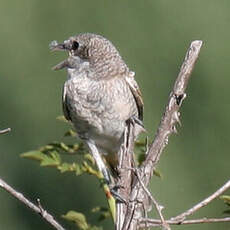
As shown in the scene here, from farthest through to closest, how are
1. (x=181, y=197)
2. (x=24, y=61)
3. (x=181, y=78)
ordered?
(x=24, y=61), (x=181, y=197), (x=181, y=78)

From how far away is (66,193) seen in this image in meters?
5.47

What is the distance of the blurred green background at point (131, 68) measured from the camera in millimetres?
5359

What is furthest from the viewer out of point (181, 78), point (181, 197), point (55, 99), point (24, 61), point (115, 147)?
point (24, 61)

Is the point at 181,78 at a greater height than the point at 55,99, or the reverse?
the point at 181,78

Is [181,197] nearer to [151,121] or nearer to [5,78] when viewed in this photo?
[151,121]

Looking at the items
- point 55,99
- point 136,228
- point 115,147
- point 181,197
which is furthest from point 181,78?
point 55,99

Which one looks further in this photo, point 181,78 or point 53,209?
point 53,209

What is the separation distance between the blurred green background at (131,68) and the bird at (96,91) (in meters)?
0.94

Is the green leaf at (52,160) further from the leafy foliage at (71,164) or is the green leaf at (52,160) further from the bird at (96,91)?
the bird at (96,91)

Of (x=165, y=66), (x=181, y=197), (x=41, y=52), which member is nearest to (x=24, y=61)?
(x=41, y=52)

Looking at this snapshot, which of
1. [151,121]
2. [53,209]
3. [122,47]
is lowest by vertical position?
[53,209]

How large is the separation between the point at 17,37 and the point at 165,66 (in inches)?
39.3

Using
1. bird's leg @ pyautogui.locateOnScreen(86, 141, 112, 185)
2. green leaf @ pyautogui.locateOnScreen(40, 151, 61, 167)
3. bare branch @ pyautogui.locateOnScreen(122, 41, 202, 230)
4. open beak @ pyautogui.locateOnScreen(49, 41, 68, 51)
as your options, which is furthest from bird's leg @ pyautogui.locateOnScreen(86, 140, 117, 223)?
open beak @ pyautogui.locateOnScreen(49, 41, 68, 51)

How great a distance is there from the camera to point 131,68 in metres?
5.27
